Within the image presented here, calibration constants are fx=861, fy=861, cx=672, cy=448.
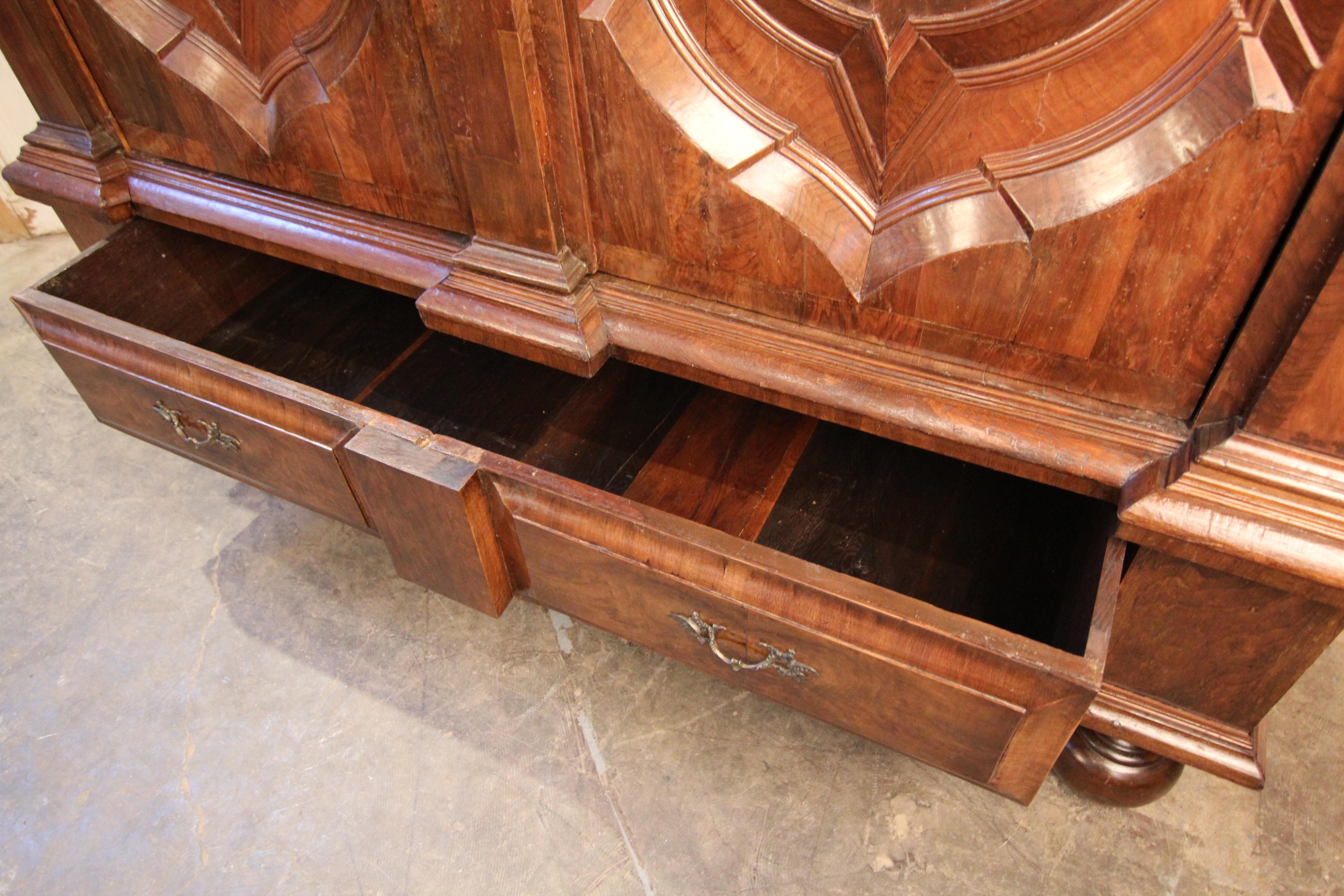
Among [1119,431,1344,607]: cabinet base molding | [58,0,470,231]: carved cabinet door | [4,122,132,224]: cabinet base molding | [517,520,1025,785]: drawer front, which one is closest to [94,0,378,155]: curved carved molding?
[58,0,470,231]: carved cabinet door

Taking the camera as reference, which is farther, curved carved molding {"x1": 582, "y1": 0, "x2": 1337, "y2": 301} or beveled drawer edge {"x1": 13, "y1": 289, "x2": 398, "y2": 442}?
beveled drawer edge {"x1": 13, "y1": 289, "x2": 398, "y2": 442}

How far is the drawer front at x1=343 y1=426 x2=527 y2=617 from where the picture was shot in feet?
2.26

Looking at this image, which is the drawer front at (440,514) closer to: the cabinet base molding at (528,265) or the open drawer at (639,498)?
the open drawer at (639,498)

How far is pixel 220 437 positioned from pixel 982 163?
0.72 metres

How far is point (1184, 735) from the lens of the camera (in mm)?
745

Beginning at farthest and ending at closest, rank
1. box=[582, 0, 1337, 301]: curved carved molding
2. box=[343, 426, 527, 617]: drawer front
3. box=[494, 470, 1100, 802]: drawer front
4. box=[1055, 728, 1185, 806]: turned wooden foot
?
box=[1055, 728, 1185, 806]: turned wooden foot, box=[343, 426, 527, 617]: drawer front, box=[494, 470, 1100, 802]: drawer front, box=[582, 0, 1337, 301]: curved carved molding

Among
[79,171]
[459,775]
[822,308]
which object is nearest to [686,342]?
[822,308]

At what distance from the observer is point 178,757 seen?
3.03 feet

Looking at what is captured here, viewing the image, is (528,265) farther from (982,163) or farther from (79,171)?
(79,171)

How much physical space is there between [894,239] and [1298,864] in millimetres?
731

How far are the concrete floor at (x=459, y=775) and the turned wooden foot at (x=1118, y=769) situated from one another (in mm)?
47

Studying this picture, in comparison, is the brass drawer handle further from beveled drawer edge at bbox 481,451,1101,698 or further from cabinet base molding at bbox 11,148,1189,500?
cabinet base molding at bbox 11,148,1189,500

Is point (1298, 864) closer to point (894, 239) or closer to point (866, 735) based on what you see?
point (866, 735)

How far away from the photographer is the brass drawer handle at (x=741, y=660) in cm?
67
